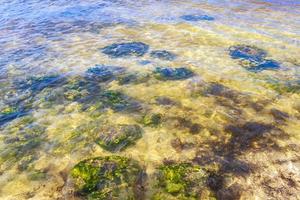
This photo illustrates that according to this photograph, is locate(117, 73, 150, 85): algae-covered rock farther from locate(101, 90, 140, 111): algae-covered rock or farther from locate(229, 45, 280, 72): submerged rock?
locate(229, 45, 280, 72): submerged rock

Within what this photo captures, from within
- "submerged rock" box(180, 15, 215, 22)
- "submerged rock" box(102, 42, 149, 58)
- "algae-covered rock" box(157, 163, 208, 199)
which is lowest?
"submerged rock" box(180, 15, 215, 22)

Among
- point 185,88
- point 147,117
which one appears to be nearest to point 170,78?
point 185,88

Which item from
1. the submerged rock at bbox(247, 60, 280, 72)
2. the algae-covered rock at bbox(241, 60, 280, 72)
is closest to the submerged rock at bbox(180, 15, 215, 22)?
the algae-covered rock at bbox(241, 60, 280, 72)

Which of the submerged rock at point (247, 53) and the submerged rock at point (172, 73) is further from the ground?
the submerged rock at point (172, 73)

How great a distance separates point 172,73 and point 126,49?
3773mm

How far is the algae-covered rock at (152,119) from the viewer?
419 inches

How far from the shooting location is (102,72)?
14.6 m

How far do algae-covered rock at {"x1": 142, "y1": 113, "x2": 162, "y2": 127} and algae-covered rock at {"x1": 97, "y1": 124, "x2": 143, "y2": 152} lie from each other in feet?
1.24

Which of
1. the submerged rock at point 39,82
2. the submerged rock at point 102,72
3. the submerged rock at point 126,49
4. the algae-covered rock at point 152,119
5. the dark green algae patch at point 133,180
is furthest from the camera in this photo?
the submerged rock at point 126,49

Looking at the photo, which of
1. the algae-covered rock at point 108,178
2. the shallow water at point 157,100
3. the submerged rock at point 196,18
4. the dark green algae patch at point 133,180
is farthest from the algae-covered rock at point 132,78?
the submerged rock at point 196,18

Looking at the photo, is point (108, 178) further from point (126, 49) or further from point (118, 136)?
point (126, 49)

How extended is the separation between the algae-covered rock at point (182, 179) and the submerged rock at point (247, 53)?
827 cm

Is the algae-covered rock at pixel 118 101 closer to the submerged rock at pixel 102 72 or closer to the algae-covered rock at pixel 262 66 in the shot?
the submerged rock at pixel 102 72

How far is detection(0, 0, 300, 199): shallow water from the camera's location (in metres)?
8.52
